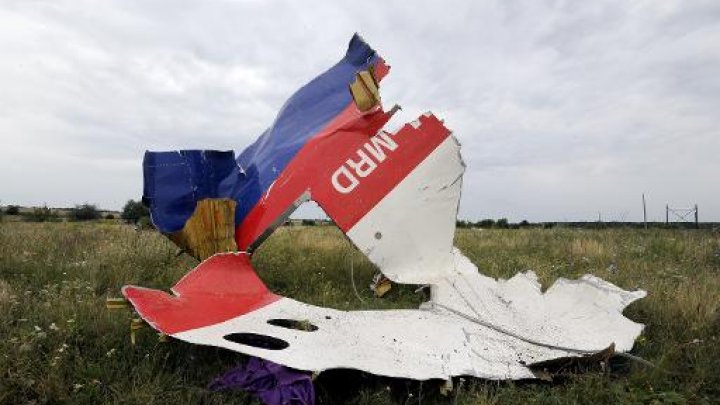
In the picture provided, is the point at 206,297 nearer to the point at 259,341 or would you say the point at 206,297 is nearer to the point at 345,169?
the point at 259,341

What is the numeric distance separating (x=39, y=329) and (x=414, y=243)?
2.92 meters

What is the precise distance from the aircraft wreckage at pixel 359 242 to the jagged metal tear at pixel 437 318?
12mm

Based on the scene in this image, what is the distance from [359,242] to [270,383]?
2.17 m

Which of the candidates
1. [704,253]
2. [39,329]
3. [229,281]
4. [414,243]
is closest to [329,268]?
[414,243]

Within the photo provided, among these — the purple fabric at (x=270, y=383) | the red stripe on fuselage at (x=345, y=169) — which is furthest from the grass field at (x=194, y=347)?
the red stripe on fuselage at (x=345, y=169)

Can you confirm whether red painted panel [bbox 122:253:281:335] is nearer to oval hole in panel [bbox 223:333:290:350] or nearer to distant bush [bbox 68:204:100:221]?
oval hole in panel [bbox 223:333:290:350]

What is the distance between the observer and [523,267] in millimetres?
6691

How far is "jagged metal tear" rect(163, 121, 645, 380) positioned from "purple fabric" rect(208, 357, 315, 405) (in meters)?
0.06

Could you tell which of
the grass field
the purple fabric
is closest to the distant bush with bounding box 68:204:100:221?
the grass field

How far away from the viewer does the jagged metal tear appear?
124 inches

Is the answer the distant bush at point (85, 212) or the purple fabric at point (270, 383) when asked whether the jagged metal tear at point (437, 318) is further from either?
the distant bush at point (85, 212)

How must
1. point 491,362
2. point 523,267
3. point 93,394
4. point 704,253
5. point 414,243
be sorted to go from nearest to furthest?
1. point 93,394
2. point 491,362
3. point 414,243
4. point 523,267
5. point 704,253

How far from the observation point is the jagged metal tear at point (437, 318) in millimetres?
3148

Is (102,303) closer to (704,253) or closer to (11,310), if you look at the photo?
(11,310)
